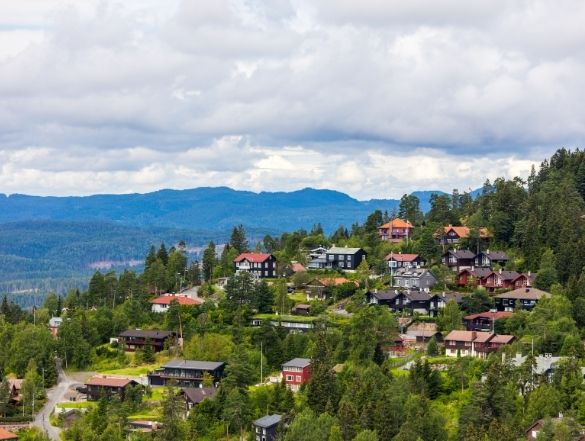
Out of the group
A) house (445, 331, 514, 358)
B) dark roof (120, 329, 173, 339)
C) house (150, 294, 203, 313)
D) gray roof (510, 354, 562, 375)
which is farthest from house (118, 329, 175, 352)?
gray roof (510, 354, 562, 375)

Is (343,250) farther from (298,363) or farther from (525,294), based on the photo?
(298,363)

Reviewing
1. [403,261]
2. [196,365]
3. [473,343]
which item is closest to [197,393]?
[196,365]

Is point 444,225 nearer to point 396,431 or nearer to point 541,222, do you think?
point 541,222

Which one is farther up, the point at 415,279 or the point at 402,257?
the point at 402,257

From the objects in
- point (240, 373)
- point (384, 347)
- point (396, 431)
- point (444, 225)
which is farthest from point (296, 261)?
point (396, 431)

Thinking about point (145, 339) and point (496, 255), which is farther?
point (496, 255)

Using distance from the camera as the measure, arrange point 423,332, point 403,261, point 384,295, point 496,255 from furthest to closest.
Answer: point 403,261 < point 496,255 < point 384,295 < point 423,332

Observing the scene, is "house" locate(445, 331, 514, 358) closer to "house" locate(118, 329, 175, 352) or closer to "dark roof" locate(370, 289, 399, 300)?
"dark roof" locate(370, 289, 399, 300)
